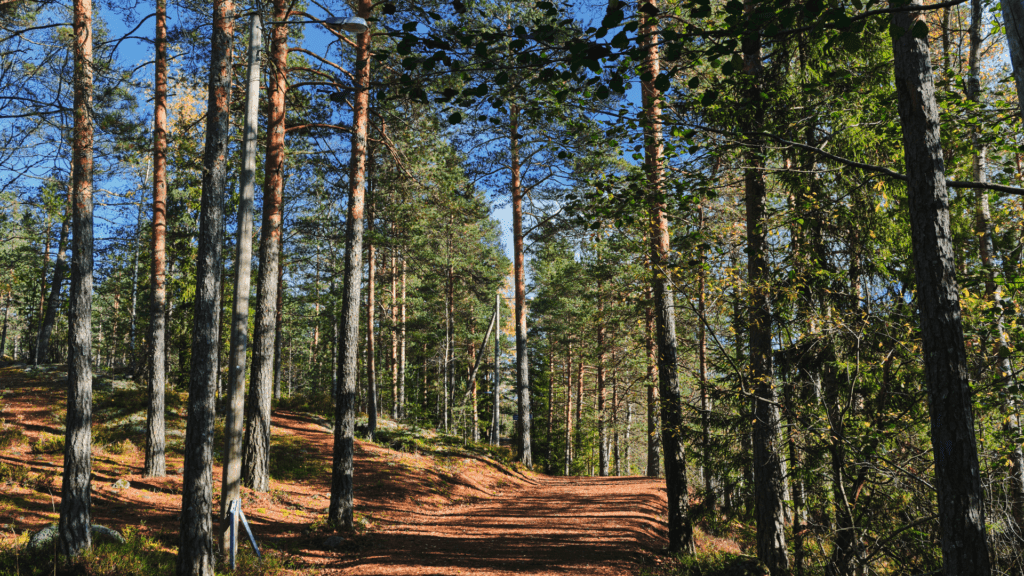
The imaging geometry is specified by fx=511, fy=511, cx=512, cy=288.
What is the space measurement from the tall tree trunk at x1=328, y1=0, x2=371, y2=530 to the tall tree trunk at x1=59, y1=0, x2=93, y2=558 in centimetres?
315

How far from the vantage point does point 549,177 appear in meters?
16.4

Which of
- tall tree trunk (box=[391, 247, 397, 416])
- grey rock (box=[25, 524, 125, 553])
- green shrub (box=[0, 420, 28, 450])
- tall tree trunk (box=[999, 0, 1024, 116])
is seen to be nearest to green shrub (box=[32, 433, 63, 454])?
green shrub (box=[0, 420, 28, 450])

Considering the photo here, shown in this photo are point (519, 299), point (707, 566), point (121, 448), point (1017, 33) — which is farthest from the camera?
point (519, 299)

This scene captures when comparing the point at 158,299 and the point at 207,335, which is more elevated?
the point at 158,299

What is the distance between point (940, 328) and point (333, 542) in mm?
7863

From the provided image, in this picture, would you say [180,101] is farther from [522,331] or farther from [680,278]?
[680,278]

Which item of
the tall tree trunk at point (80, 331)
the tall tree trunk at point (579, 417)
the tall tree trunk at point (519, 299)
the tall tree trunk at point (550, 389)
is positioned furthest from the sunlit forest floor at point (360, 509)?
the tall tree trunk at point (550, 389)

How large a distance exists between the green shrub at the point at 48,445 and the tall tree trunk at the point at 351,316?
677 centimetres

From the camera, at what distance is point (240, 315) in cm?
659

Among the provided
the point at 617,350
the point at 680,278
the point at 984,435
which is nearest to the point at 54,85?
the point at 680,278

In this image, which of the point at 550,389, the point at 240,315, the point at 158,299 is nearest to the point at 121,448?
the point at 158,299

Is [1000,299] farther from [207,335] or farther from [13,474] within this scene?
[13,474]

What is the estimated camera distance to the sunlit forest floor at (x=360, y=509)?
678 centimetres

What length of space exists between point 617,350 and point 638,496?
42.3 ft
